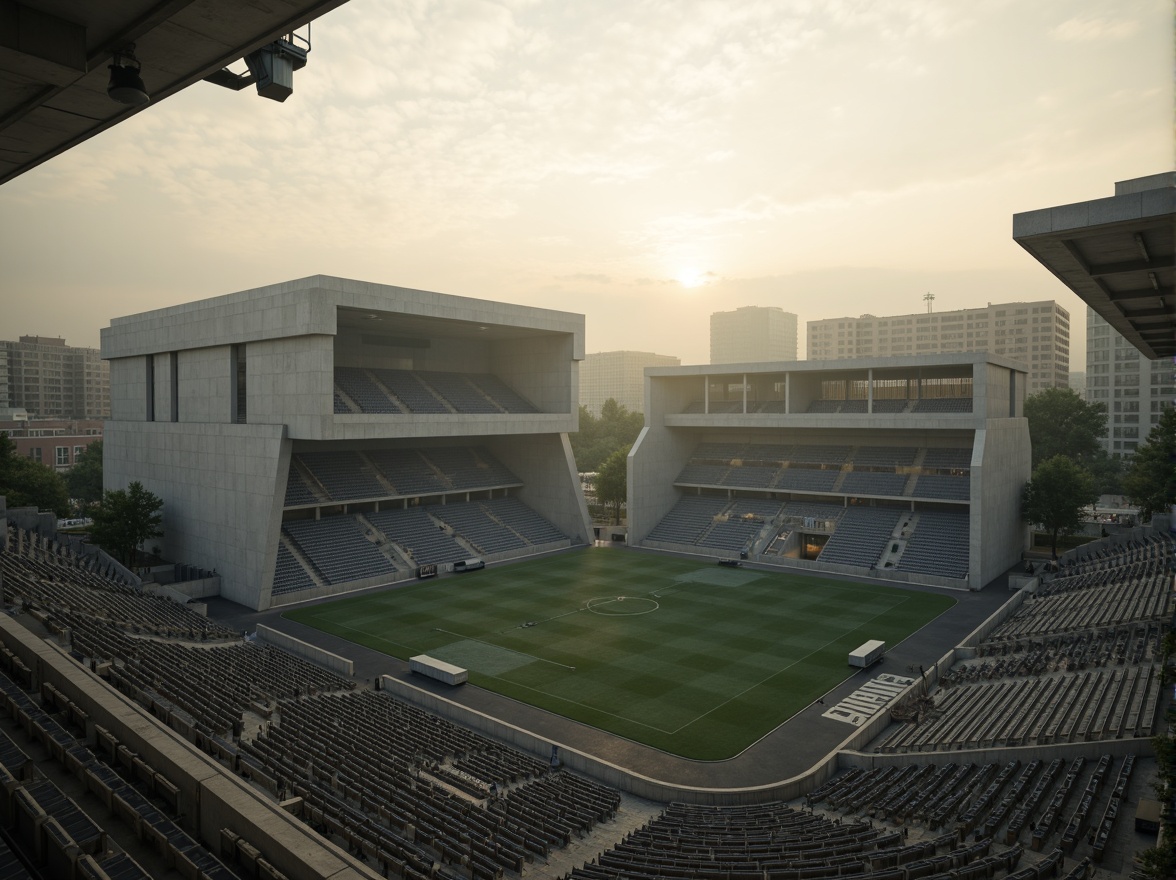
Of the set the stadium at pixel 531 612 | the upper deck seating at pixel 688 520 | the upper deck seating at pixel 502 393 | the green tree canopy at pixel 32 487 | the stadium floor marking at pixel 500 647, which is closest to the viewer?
the stadium at pixel 531 612

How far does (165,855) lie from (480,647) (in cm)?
2765

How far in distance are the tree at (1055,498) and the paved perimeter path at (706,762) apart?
1846 centimetres

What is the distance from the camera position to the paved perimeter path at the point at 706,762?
24.2 metres

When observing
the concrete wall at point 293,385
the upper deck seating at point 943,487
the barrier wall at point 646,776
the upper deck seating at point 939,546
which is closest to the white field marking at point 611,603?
the barrier wall at point 646,776

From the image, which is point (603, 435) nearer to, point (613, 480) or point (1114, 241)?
point (613, 480)

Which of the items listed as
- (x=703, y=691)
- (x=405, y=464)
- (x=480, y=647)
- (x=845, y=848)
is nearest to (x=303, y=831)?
(x=845, y=848)

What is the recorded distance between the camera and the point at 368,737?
78.6 feet

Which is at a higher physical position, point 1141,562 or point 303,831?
point 303,831

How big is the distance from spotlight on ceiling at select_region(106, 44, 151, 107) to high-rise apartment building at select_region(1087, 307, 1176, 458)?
447 feet

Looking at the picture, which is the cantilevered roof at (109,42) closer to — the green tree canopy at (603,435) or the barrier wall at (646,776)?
the barrier wall at (646,776)

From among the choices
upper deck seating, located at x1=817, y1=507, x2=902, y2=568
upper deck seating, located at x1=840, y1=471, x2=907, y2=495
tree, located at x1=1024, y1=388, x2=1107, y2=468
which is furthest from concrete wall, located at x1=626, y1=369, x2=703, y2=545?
tree, located at x1=1024, y1=388, x2=1107, y2=468

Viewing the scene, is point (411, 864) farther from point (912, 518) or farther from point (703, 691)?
point (912, 518)

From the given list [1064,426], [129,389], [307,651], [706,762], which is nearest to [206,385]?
[129,389]

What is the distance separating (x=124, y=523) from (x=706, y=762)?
135 ft
